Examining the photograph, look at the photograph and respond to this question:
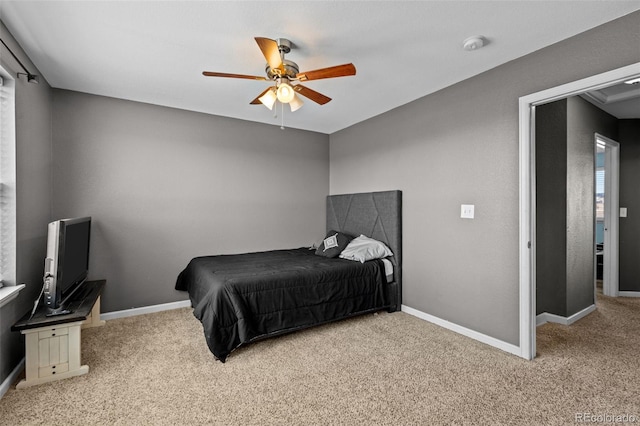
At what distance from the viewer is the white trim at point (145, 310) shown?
3.44m

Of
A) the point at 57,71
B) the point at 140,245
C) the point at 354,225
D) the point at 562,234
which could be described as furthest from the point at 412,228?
the point at 57,71

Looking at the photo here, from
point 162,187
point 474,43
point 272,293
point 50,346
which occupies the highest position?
point 474,43

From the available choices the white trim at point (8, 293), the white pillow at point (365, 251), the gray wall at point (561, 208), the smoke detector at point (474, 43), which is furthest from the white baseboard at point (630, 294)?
the white trim at point (8, 293)

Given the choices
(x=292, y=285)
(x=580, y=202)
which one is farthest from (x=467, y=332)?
(x=580, y=202)

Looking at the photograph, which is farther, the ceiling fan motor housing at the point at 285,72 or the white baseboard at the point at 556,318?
the white baseboard at the point at 556,318

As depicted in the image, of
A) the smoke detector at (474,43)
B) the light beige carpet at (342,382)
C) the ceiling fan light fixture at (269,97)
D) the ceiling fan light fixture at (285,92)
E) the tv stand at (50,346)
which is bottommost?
the light beige carpet at (342,382)

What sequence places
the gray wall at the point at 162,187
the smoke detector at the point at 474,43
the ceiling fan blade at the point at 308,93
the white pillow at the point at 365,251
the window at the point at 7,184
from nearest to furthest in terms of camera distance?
1. the window at the point at 7,184
2. the smoke detector at the point at 474,43
3. the ceiling fan blade at the point at 308,93
4. the gray wall at the point at 162,187
5. the white pillow at the point at 365,251

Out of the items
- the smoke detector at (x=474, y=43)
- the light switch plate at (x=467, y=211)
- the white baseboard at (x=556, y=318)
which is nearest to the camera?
the smoke detector at (x=474, y=43)

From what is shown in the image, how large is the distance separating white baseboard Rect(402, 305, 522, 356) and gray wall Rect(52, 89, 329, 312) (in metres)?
2.10

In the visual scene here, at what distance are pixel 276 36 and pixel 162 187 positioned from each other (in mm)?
2397

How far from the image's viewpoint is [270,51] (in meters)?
2.00

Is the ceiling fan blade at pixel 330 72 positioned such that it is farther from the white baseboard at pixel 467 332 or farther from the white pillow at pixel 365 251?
the white baseboard at pixel 467 332

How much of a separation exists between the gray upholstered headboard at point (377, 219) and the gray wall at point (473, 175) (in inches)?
3.8

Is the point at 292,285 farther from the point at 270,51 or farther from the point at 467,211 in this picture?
the point at 270,51
